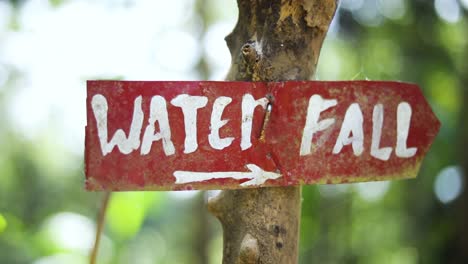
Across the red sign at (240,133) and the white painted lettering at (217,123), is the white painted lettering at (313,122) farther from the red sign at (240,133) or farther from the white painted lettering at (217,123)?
the white painted lettering at (217,123)

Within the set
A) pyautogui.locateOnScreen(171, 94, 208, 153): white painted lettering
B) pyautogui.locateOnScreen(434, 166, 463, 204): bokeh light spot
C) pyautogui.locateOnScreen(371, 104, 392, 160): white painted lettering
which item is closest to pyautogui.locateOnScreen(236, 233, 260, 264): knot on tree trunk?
pyautogui.locateOnScreen(171, 94, 208, 153): white painted lettering

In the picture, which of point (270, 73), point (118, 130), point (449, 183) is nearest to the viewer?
point (118, 130)

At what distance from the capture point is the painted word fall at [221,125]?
1.11 metres

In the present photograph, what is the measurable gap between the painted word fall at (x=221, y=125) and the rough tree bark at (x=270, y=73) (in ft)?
0.33

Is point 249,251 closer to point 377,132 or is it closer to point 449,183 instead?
point 377,132

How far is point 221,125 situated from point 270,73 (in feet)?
0.56

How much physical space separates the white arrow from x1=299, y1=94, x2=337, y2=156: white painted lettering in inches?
3.9

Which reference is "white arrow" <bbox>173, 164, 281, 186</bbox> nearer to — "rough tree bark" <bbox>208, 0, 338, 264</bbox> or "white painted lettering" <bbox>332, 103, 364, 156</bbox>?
"rough tree bark" <bbox>208, 0, 338, 264</bbox>

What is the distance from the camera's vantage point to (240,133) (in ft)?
3.85

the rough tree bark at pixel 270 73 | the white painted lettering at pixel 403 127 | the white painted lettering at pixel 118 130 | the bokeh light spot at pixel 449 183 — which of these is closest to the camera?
the white painted lettering at pixel 118 130

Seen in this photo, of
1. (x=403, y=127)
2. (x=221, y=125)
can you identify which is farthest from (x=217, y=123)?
(x=403, y=127)

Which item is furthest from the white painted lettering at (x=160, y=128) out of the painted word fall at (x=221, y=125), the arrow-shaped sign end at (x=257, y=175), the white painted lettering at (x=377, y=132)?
the white painted lettering at (x=377, y=132)

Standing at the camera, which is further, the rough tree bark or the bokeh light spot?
the bokeh light spot

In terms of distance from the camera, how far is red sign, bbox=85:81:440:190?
43.4 inches
